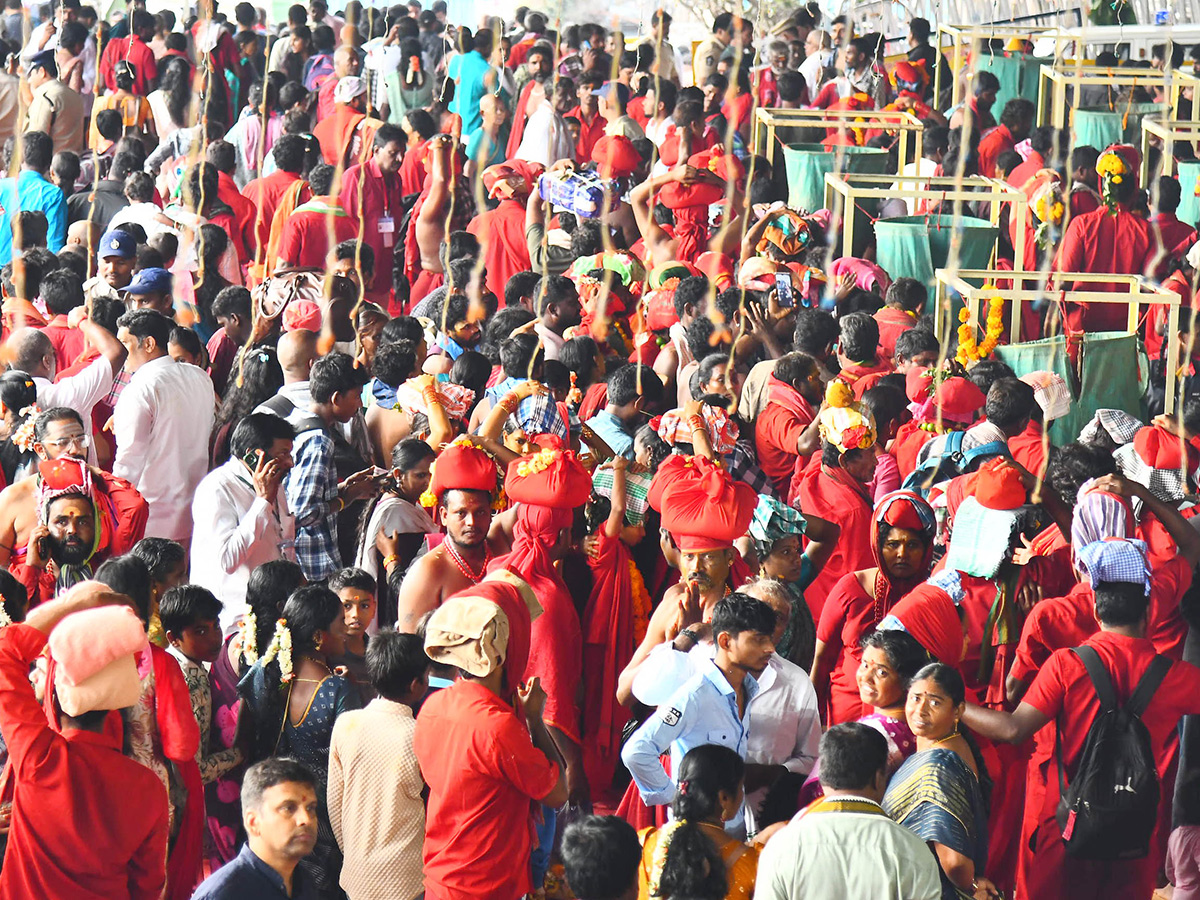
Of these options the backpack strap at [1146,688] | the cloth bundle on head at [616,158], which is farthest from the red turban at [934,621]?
the cloth bundle on head at [616,158]

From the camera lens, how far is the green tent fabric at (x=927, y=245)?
7.63 m

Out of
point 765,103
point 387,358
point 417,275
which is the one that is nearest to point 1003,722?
point 387,358

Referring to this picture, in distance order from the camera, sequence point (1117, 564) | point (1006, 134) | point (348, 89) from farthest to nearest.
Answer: point (1006, 134) < point (348, 89) < point (1117, 564)

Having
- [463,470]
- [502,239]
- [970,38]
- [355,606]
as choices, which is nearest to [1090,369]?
[502,239]

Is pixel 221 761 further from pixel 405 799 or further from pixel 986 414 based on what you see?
pixel 986 414

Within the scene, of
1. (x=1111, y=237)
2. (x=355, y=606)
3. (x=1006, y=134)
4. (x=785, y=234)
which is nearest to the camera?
(x=355, y=606)

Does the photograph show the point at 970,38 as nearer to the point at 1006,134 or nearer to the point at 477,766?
the point at 1006,134

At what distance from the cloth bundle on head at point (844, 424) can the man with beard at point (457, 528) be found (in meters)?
1.06

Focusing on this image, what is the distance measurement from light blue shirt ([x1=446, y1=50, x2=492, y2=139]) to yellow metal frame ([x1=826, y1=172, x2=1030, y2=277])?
2.97 m

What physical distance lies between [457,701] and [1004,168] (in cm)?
692

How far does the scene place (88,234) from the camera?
745 centimetres

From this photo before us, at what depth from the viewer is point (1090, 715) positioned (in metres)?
3.63

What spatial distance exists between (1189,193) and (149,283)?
5774 mm

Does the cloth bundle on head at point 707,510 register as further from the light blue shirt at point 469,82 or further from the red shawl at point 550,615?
the light blue shirt at point 469,82
